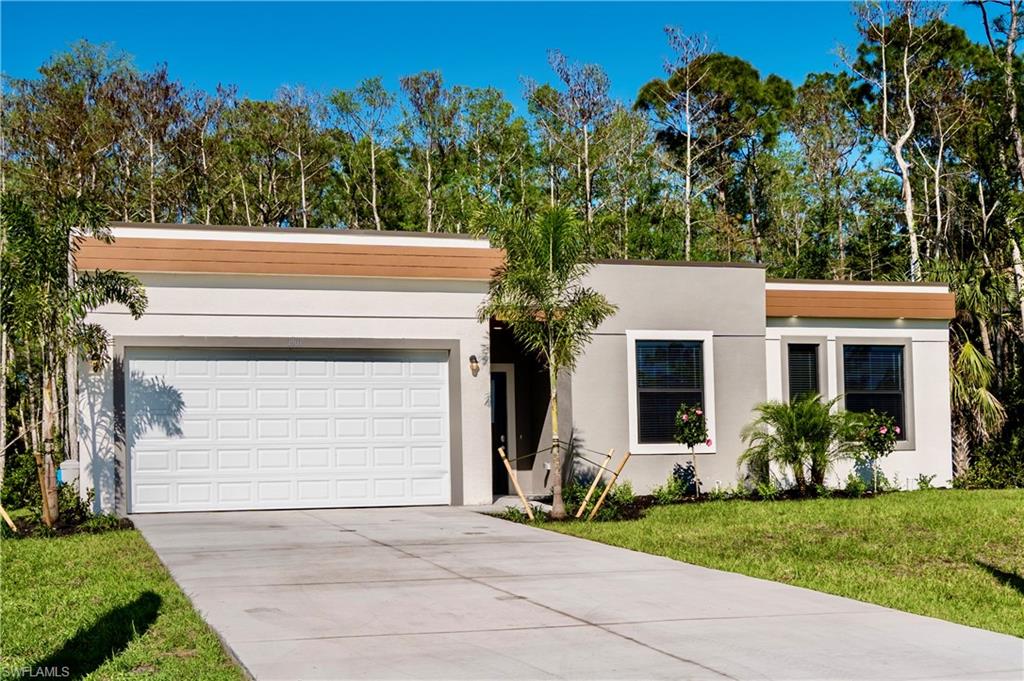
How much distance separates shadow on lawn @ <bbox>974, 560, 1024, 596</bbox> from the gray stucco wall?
7453 millimetres

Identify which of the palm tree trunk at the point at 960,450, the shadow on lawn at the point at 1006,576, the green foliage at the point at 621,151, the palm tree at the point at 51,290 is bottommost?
the shadow on lawn at the point at 1006,576

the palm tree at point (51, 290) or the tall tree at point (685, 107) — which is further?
the tall tree at point (685, 107)

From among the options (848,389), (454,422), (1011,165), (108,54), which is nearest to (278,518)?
(454,422)

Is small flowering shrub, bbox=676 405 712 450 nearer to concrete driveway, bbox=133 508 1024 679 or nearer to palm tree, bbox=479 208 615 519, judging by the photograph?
palm tree, bbox=479 208 615 519

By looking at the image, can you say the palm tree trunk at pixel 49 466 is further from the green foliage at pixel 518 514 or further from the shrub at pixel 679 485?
the shrub at pixel 679 485

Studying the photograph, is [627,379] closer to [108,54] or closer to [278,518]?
[278,518]

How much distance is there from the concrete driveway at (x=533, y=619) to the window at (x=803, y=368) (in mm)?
8539

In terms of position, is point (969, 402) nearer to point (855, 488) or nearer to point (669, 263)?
point (855, 488)

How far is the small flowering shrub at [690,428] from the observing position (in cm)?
1791

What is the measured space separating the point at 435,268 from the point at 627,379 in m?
3.67

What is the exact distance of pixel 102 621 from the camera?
8.26 m

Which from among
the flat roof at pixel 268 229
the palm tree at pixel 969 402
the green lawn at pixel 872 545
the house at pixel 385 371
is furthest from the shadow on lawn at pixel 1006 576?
the palm tree at pixel 969 402

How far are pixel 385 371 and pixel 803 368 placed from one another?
7.46 meters

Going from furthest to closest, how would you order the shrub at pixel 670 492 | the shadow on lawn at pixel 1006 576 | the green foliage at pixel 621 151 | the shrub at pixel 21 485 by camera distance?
the green foliage at pixel 621 151
the shrub at pixel 21 485
the shrub at pixel 670 492
the shadow on lawn at pixel 1006 576
